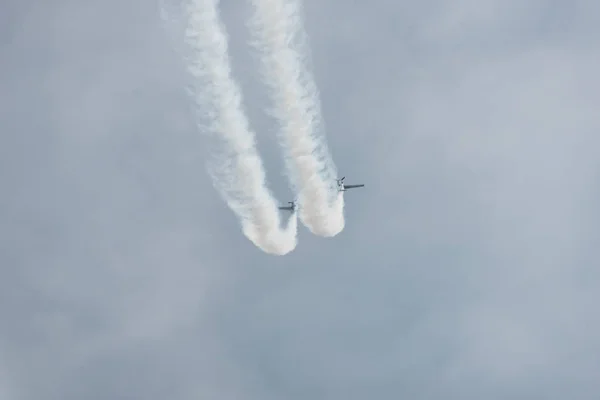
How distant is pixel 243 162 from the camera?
63125 mm

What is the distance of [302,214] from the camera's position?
233 feet

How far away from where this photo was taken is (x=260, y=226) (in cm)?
6988

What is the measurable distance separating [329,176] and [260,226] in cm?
606

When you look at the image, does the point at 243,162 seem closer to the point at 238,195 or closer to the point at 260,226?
the point at 238,195

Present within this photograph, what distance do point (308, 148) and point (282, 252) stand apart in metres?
11.3

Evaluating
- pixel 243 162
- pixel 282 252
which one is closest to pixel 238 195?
pixel 243 162

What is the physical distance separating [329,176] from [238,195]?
681 cm

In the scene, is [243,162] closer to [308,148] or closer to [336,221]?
[308,148]

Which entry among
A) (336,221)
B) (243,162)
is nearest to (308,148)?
(243,162)

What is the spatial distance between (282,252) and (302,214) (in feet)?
12.5

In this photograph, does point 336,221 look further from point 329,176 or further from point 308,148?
point 308,148

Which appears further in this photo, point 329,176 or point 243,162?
point 329,176

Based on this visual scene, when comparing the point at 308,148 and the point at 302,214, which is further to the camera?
the point at 302,214

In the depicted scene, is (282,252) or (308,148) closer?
(308,148)
